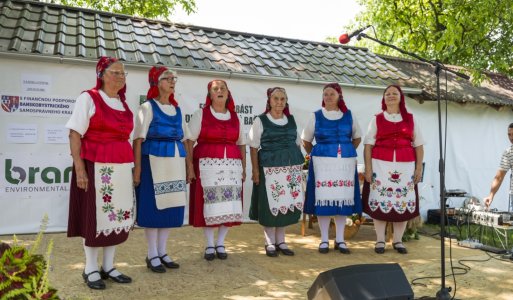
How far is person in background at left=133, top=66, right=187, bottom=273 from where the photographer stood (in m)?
3.54

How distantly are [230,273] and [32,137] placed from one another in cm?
288

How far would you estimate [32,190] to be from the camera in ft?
16.3

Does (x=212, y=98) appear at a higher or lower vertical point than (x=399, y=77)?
lower

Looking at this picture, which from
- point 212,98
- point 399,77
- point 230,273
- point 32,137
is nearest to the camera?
point 230,273

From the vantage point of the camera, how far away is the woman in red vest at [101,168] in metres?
3.09

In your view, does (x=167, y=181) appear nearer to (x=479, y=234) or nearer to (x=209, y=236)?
(x=209, y=236)

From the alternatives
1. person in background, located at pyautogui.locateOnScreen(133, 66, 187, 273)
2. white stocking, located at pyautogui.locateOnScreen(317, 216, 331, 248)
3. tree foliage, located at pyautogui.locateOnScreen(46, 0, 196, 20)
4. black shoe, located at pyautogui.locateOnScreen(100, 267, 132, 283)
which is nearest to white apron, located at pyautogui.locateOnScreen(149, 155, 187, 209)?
person in background, located at pyautogui.locateOnScreen(133, 66, 187, 273)

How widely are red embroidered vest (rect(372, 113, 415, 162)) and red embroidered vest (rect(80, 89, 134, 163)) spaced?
2.55 meters

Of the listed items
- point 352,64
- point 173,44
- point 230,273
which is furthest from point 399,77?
point 230,273

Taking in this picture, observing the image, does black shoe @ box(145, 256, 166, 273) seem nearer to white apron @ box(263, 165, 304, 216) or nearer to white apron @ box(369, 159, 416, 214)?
white apron @ box(263, 165, 304, 216)

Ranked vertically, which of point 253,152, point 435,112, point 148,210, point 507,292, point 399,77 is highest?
point 399,77

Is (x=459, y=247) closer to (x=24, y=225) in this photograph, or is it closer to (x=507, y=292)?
(x=507, y=292)

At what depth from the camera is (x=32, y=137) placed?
4.94 metres

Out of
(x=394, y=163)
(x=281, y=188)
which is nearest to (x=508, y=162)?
(x=394, y=163)
